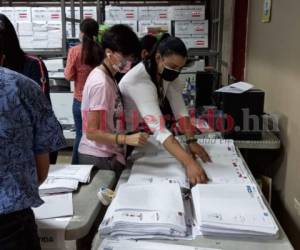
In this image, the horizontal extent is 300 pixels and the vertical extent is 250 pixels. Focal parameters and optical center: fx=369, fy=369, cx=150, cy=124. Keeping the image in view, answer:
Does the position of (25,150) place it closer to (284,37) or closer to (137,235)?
(137,235)

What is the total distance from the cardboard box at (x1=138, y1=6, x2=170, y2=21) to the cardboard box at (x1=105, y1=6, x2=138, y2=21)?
1.9 inches

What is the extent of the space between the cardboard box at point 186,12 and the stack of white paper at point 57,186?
2.39m

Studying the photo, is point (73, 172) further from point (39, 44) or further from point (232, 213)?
point (39, 44)

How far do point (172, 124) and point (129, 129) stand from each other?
1.41 ft

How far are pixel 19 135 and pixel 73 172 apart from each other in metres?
0.63

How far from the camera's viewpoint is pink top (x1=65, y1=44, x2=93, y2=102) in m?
2.75

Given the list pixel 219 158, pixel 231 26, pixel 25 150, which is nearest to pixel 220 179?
pixel 219 158

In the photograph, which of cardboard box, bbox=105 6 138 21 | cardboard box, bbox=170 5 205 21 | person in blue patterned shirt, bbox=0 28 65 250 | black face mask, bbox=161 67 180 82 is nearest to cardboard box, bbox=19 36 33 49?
cardboard box, bbox=105 6 138 21

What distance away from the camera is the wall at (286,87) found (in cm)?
188

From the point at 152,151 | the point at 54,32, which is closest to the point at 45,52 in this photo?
the point at 54,32

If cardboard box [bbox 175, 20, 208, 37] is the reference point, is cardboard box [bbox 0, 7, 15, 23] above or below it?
above

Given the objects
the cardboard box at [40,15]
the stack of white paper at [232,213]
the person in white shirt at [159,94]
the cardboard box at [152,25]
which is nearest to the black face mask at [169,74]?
the person in white shirt at [159,94]

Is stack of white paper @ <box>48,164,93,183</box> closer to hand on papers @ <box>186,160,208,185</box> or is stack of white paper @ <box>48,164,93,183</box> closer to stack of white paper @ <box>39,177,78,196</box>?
stack of white paper @ <box>39,177,78,196</box>

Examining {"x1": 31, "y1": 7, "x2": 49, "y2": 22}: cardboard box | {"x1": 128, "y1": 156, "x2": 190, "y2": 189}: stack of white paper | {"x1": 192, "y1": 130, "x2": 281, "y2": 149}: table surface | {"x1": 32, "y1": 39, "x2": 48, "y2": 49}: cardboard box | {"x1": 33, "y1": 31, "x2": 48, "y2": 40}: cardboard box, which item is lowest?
{"x1": 192, "y1": 130, "x2": 281, "y2": 149}: table surface
